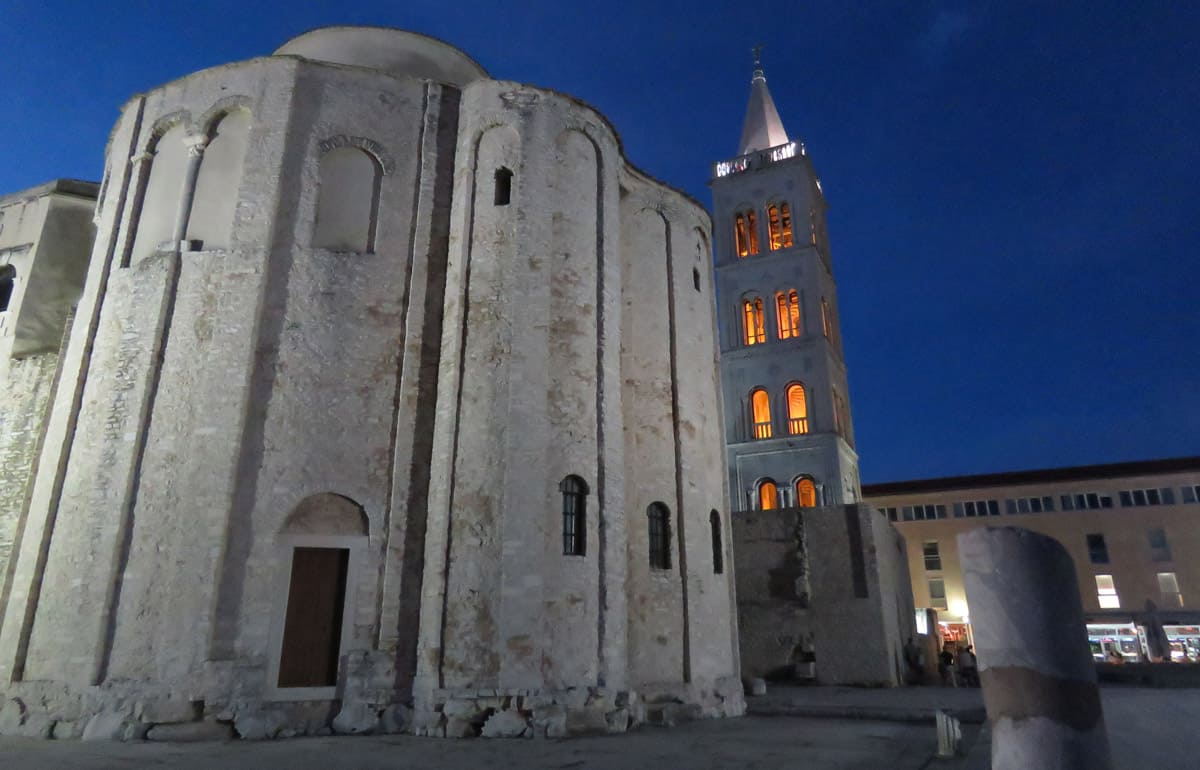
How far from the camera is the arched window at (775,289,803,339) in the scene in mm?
33281

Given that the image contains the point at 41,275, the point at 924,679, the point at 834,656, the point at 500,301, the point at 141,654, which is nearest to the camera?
the point at 141,654

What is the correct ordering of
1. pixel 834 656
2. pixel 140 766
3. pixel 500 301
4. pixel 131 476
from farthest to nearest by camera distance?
pixel 834 656
pixel 500 301
pixel 131 476
pixel 140 766

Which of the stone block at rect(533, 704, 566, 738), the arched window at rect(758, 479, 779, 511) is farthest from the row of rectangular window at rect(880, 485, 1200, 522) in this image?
the stone block at rect(533, 704, 566, 738)

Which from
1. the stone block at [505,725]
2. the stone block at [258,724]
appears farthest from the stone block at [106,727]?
the stone block at [505,725]

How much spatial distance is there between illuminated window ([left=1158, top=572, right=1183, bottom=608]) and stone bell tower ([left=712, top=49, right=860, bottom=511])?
2243 centimetres

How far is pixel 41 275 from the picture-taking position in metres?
18.8

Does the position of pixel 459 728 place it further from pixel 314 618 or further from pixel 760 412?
pixel 760 412

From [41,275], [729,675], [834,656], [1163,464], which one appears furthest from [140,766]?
[1163,464]

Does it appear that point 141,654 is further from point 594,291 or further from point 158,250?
point 594,291

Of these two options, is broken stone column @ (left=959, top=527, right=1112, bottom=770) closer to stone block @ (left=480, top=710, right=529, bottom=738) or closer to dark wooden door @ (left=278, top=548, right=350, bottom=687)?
stone block @ (left=480, top=710, right=529, bottom=738)

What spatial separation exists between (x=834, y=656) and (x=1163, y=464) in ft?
113

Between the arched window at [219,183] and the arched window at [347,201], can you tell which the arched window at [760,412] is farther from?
the arched window at [219,183]

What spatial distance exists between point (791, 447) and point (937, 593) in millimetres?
21952

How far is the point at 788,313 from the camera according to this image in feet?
111
